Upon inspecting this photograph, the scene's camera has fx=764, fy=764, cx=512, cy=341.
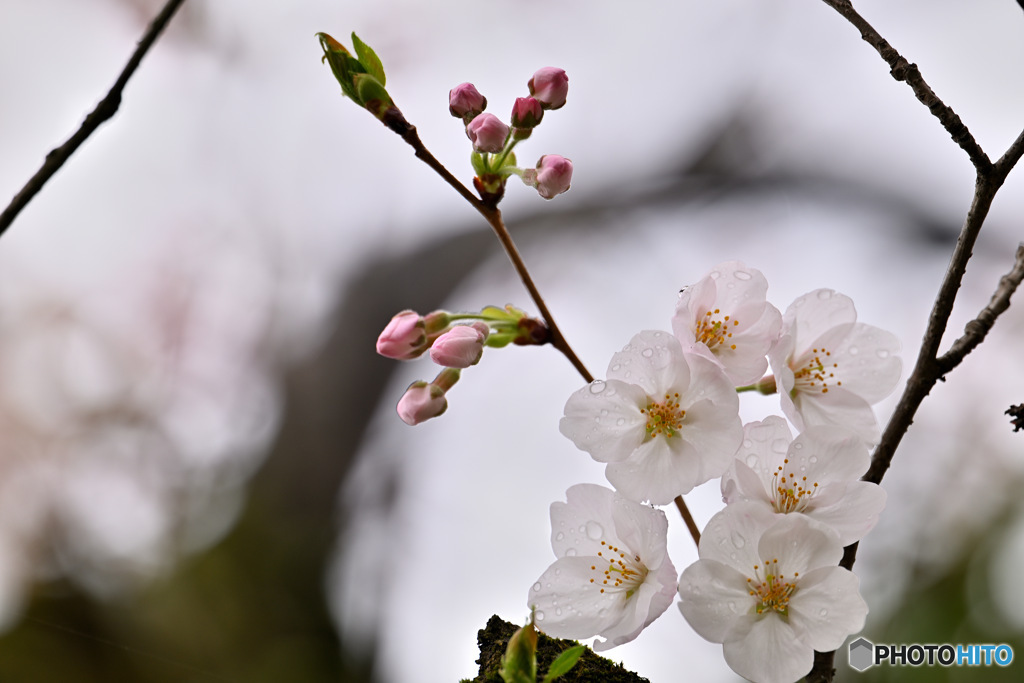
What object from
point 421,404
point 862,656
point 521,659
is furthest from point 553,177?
point 862,656

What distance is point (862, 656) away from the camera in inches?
19.8

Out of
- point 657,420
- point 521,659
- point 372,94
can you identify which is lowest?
point 521,659

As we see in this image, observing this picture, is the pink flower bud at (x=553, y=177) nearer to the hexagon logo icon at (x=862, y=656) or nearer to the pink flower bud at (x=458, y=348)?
the pink flower bud at (x=458, y=348)

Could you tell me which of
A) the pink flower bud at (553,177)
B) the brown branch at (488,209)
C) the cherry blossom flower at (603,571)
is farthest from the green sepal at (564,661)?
the pink flower bud at (553,177)

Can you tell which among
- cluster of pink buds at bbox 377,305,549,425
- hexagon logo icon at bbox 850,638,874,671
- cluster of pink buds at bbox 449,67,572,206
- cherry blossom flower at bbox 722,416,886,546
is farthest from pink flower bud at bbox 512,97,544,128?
hexagon logo icon at bbox 850,638,874,671

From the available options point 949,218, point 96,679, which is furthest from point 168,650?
point 949,218

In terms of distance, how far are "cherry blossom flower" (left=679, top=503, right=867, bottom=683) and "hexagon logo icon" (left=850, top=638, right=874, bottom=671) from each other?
0.21 m

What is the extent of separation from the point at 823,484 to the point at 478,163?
23 cm

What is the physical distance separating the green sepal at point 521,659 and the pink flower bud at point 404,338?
0.15 metres

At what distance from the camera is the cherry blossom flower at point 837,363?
1.30ft

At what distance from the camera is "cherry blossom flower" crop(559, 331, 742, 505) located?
34 centimetres

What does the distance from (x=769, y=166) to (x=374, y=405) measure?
0.85 metres

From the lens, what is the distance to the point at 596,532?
1.27ft

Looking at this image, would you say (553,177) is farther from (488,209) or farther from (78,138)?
(78,138)
